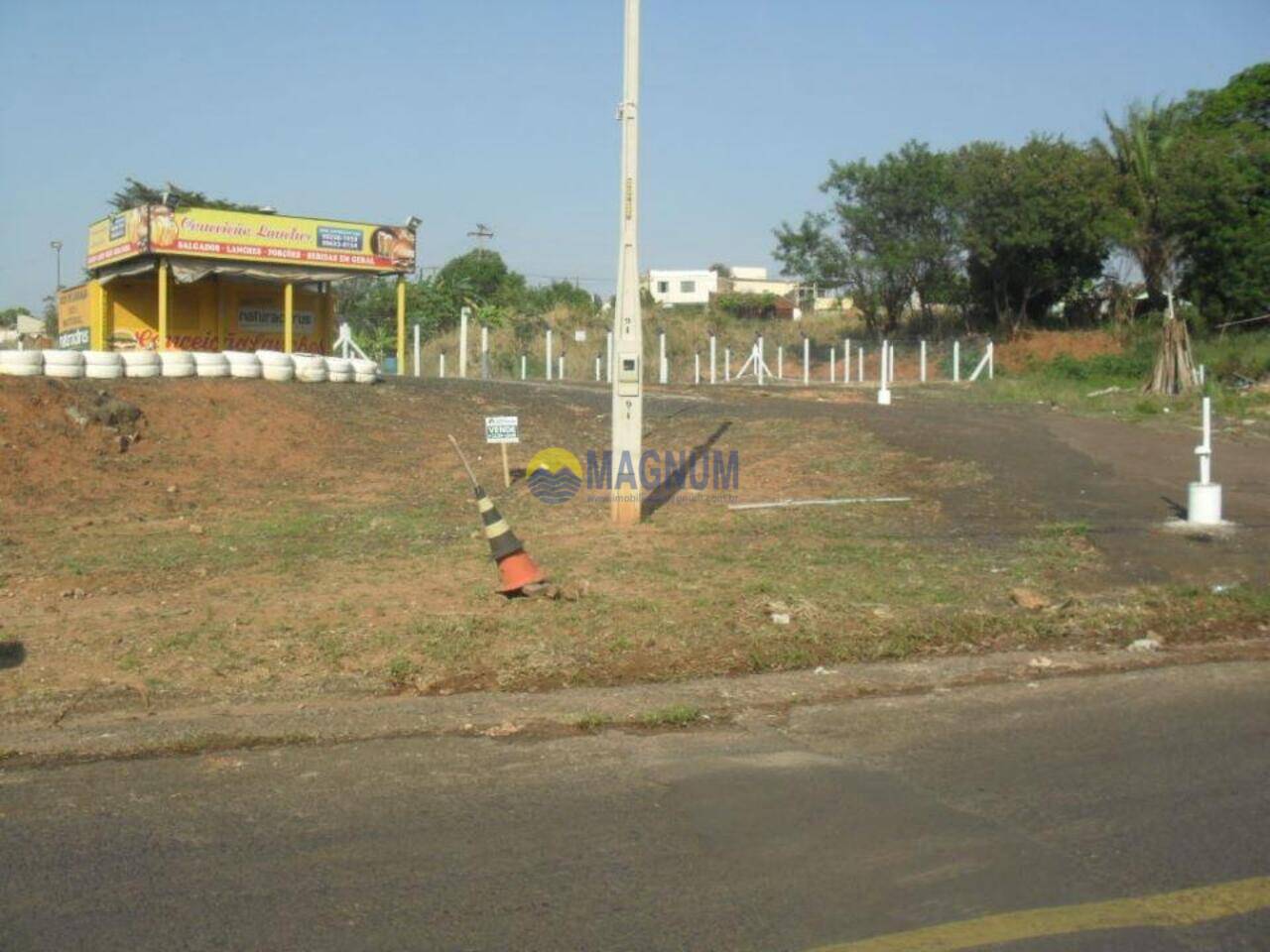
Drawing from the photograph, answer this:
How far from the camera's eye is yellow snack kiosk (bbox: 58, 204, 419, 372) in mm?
26156

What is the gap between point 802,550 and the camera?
1155 centimetres

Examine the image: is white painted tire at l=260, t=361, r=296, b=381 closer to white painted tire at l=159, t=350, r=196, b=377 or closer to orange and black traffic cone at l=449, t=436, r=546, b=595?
white painted tire at l=159, t=350, r=196, b=377

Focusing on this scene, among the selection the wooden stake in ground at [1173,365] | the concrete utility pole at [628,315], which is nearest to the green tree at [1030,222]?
the wooden stake in ground at [1173,365]

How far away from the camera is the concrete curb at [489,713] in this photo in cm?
670

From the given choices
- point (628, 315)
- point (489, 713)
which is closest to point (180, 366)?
point (628, 315)

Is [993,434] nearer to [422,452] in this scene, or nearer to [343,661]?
[422,452]

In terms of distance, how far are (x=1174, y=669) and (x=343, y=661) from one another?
5.54 m

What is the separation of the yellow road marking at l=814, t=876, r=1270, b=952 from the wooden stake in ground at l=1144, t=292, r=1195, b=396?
74.2ft

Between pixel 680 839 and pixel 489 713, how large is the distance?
2285 mm

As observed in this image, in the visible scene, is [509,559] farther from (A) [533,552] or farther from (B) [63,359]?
(B) [63,359]

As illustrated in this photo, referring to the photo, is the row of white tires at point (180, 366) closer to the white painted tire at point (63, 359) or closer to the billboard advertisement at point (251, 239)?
the white painted tire at point (63, 359)

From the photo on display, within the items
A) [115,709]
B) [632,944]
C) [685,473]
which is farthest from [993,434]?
[632,944]

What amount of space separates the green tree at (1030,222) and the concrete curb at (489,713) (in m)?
36.3

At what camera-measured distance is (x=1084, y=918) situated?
4.40m
